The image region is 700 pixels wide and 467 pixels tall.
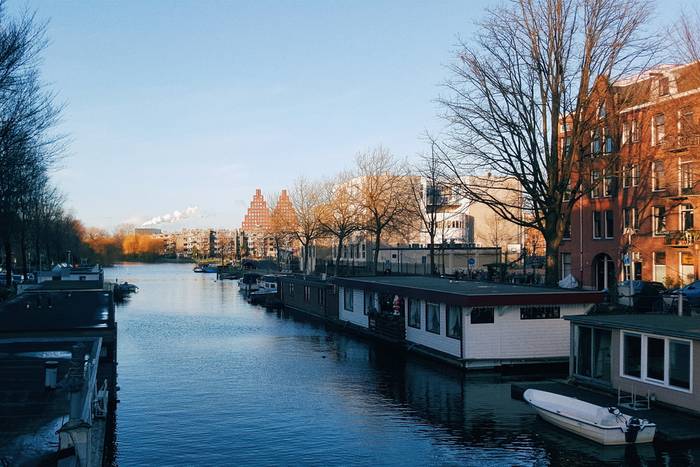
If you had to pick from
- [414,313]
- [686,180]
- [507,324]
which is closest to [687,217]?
[686,180]

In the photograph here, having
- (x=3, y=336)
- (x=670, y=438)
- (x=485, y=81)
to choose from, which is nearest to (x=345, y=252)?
(x=485, y=81)

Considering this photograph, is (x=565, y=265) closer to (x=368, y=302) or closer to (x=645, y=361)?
(x=368, y=302)

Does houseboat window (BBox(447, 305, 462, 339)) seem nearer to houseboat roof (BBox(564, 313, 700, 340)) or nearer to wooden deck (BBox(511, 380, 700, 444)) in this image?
wooden deck (BBox(511, 380, 700, 444))

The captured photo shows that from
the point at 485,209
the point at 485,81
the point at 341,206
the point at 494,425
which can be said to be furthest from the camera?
the point at 485,209

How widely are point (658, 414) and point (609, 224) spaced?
42.8 m

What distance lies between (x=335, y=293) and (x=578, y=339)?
3303cm

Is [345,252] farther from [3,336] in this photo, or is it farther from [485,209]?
[3,336]

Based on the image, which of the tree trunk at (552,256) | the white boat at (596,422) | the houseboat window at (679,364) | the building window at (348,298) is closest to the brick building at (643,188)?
the tree trunk at (552,256)

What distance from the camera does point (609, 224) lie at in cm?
6388

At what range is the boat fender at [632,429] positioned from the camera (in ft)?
70.7

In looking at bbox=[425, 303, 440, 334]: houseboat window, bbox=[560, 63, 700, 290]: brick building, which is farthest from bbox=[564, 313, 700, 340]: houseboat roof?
bbox=[560, 63, 700, 290]: brick building

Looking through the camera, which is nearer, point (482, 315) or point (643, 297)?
point (482, 315)

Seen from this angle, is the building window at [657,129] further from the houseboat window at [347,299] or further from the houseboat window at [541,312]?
the houseboat window at [541,312]

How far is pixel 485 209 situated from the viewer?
137750 millimetres
